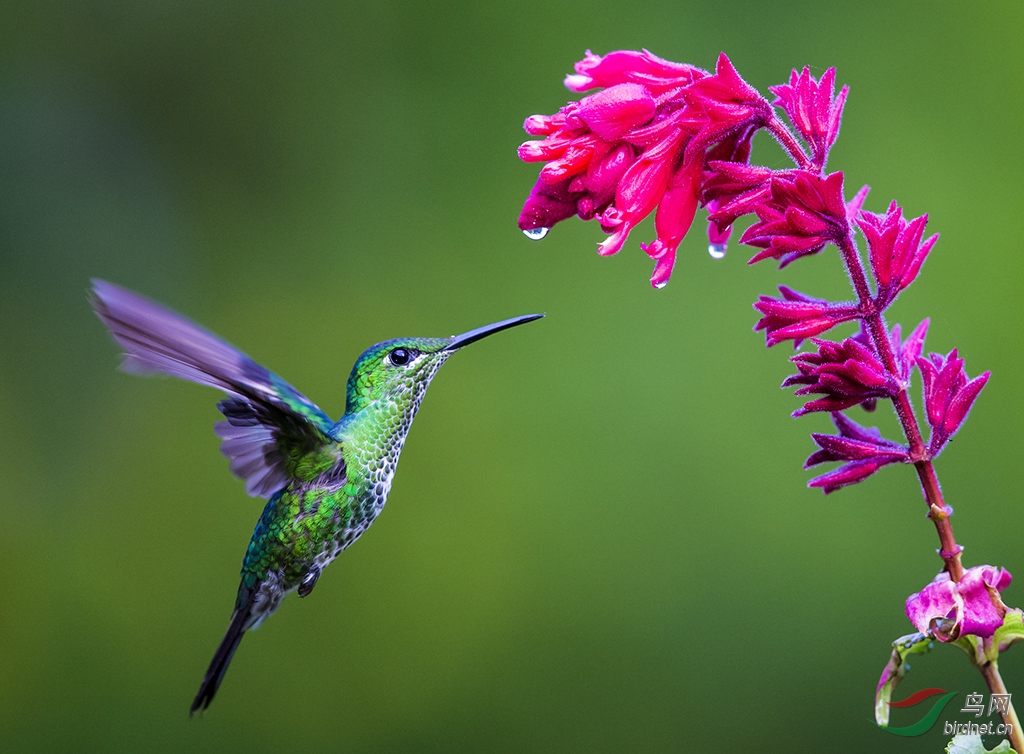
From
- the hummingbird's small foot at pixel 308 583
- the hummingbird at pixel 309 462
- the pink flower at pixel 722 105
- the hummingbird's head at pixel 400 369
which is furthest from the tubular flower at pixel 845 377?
the hummingbird's small foot at pixel 308 583

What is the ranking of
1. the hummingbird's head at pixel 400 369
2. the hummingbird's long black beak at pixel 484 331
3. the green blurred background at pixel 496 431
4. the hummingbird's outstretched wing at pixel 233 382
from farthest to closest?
the green blurred background at pixel 496 431 < the hummingbird's head at pixel 400 369 < the hummingbird's long black beak at pixel 484 331 < the hummingbird's outstretched wing at pixel 233 382

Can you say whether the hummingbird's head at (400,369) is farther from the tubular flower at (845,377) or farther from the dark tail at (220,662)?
the tubular flower at (845,377)

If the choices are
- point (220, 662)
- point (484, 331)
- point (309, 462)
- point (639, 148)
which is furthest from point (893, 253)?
point (220, 662)

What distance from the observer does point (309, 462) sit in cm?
268

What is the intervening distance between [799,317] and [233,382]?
3.87ft

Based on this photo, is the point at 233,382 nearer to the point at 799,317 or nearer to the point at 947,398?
the point at 799,317

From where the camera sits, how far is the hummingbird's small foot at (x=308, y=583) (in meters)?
2.55

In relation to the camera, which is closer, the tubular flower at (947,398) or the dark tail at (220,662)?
the tubular flower at (947,398)

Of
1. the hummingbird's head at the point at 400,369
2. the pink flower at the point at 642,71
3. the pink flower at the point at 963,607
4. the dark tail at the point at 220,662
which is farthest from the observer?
the hummingbird's head at the point at 400,369

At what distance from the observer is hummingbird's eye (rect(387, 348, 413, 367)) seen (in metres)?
2.69

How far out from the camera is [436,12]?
650 cm

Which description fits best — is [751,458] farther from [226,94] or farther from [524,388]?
[226,94]

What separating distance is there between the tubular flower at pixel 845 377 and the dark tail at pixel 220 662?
1.50 meters

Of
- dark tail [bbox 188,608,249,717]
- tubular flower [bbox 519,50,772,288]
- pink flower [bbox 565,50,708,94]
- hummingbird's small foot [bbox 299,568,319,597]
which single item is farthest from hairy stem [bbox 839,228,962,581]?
dark tail [bbox 188,608,249,717]
